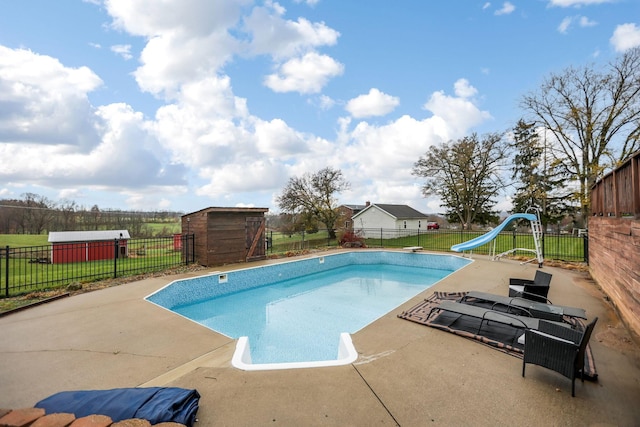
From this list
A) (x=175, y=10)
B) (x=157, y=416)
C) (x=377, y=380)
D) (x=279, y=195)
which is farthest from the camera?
(x=279, y=195)

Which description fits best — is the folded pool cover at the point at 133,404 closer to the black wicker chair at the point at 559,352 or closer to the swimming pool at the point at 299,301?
the swimming pool at the point at 299,301

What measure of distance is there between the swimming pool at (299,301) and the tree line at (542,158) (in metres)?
9.90

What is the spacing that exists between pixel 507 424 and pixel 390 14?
11365 mm

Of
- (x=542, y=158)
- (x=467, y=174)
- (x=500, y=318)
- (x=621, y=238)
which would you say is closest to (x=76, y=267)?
(x=500, y=318)

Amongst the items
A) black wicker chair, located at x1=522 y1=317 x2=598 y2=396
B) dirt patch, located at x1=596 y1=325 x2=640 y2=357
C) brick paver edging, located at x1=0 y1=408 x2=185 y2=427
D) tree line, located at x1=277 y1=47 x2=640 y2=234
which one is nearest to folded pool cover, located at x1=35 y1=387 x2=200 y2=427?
brick paver edging, located at x1=0 y1=408 x2=185 y2=427

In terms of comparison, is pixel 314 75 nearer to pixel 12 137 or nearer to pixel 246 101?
pixel 246 101

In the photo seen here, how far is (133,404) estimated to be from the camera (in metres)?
2.44

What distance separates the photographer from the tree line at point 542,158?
16.7 m

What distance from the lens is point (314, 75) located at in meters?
11.8

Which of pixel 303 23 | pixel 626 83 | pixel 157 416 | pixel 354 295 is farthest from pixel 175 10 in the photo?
pixel 626 83

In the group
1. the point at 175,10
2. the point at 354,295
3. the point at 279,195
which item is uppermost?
the point at 175,10

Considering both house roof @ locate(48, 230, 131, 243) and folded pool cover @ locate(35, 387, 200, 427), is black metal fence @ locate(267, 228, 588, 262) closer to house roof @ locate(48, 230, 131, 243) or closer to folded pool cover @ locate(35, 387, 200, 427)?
house roof @ locate(48, 230, 131, 243)

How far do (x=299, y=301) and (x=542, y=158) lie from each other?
73.6 feet

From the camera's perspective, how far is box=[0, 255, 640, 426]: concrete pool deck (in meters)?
2.66
